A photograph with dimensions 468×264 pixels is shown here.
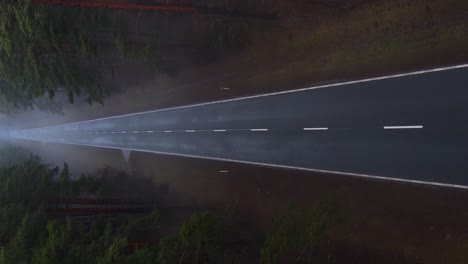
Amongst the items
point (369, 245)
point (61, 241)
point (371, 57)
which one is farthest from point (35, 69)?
point (369, 245)

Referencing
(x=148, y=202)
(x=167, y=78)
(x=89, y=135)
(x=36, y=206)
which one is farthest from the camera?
(x=89, y=135)

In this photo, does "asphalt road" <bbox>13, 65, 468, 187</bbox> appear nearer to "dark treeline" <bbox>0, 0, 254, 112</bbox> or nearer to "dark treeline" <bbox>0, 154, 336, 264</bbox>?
"dark treeline" <bbox>0, 154, 336, 264</bbox>

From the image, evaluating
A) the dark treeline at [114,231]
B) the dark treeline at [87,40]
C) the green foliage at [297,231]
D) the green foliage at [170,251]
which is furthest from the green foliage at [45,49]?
the green foliage at [297,231]

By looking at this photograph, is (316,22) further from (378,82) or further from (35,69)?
(35,69)

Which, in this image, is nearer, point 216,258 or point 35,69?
point 216,258

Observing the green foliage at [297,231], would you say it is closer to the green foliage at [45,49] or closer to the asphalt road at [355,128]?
the asphalt road at [355,128]

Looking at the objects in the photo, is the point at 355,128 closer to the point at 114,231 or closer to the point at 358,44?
the point at 358,44

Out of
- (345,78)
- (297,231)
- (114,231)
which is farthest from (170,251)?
(345,78)

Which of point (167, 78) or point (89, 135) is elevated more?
point (167, 78)

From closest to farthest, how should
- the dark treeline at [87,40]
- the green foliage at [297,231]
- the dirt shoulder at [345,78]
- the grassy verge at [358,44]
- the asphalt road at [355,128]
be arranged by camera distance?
1. the green foliage at [297,231]
2. the asphalt road at [355,128]
3. the dirt shoulder at [345,78]
4. the grassy verge at [358,44]
5. the dark treeline at [87,40]
